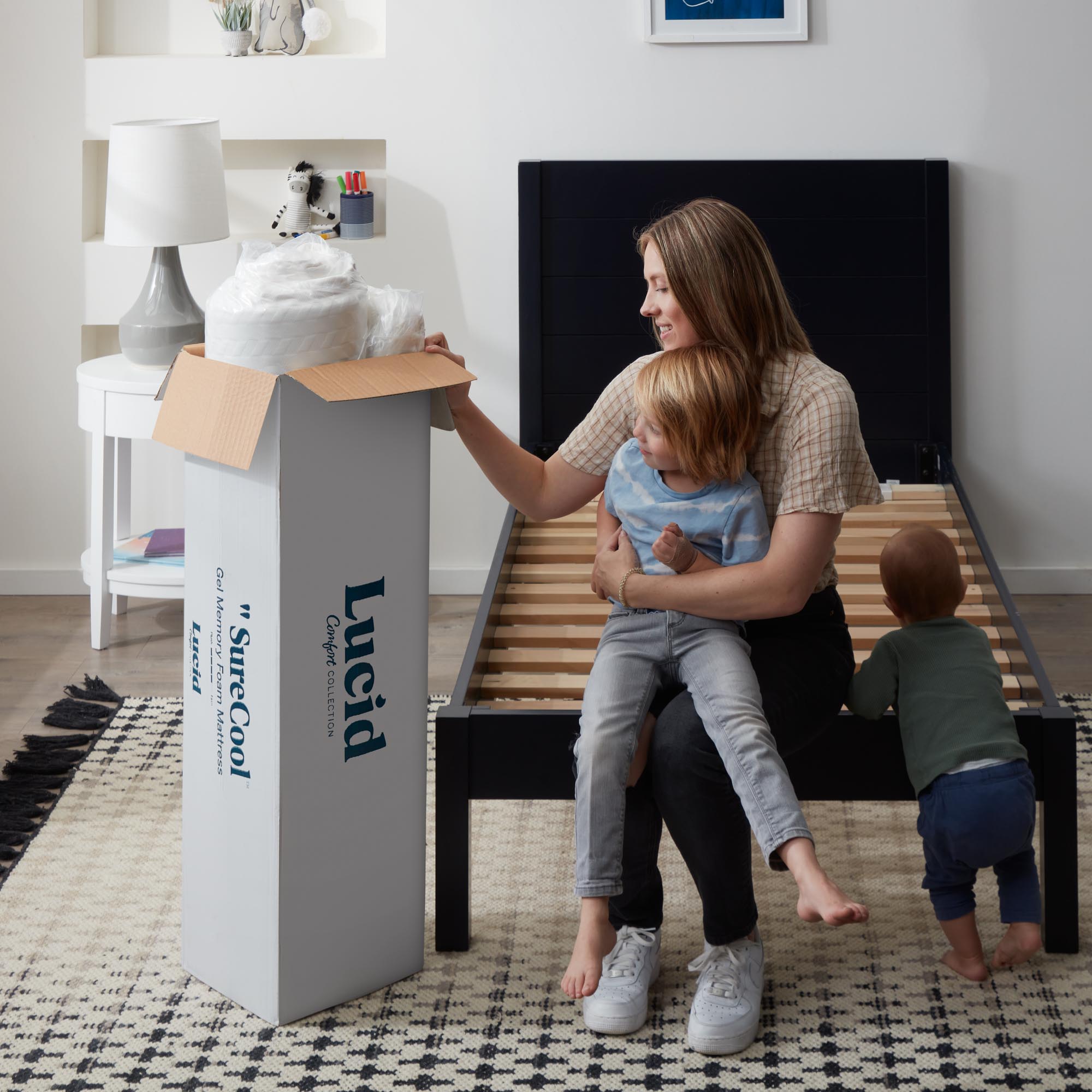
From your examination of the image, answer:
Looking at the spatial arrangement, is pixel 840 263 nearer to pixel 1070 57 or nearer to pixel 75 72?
pixel 1070 57

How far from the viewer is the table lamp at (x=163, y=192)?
9.92 ft

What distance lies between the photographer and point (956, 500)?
3162mm

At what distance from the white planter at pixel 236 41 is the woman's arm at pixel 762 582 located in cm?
222

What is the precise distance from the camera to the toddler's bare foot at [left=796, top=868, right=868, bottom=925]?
1.60 metres

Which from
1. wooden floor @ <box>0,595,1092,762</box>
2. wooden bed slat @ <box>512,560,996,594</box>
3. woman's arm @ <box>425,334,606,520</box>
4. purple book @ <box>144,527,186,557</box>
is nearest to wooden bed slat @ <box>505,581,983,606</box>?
wooden bed slat @ <box>512,560,996,594</box>

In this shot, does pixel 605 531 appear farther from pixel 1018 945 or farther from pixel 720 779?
pixel 1018 945

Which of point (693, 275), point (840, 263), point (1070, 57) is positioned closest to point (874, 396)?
point (840, 263)

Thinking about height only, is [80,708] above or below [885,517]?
below

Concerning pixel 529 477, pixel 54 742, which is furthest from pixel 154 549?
pixel 529 477

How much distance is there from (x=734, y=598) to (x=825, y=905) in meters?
0.39

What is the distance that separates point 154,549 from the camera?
341 centimetres

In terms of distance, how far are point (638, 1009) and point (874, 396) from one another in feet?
6.73

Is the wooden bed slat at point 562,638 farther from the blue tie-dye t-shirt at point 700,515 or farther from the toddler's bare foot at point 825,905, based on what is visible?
the toddler's bare foot at point 825,905

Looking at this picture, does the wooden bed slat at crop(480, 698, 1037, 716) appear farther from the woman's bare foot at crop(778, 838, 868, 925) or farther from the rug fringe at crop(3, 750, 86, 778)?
the rug fringe at crop(3, 750, 86, 778)
